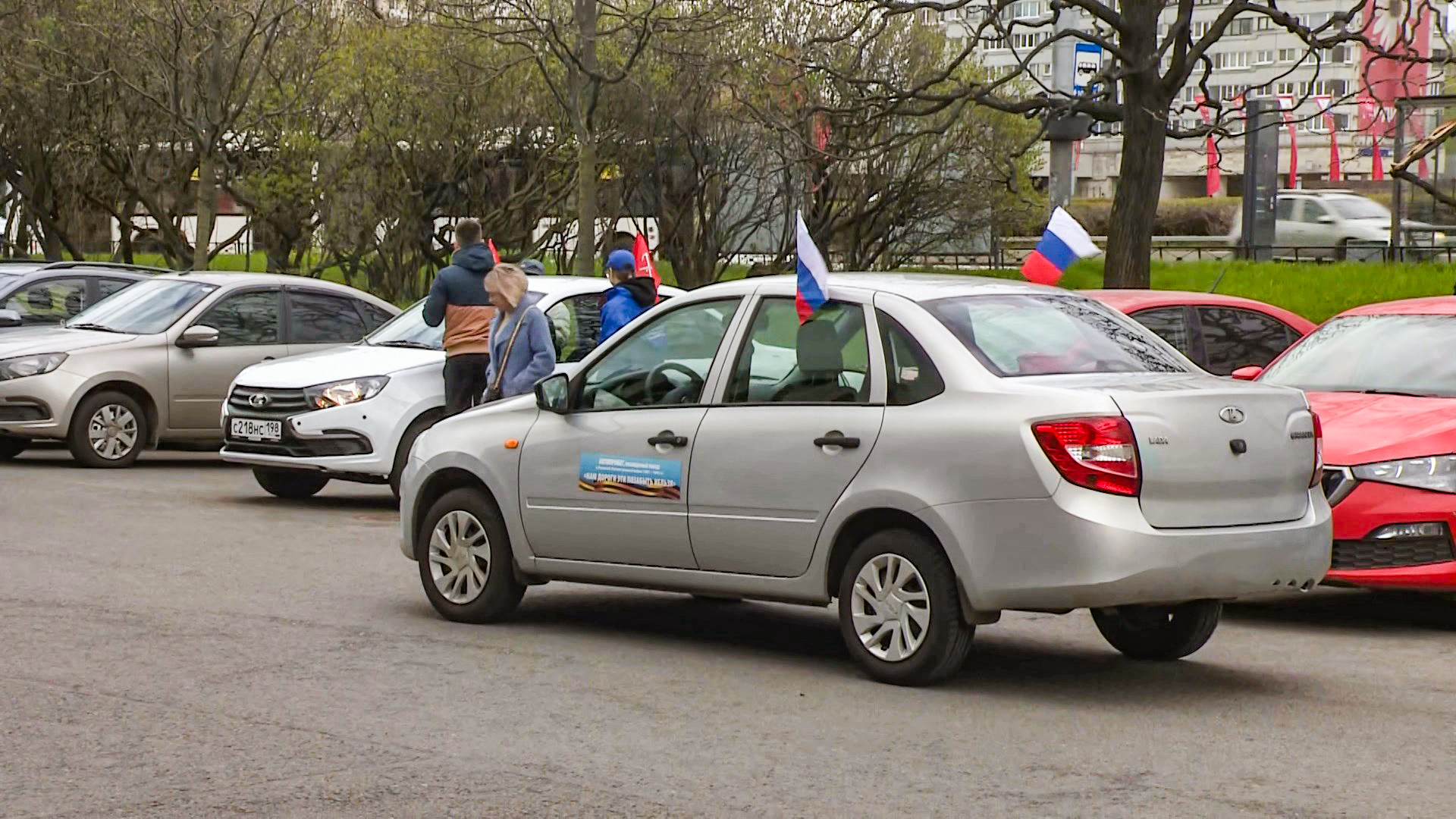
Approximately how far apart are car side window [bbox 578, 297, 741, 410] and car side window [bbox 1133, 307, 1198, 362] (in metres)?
5.20

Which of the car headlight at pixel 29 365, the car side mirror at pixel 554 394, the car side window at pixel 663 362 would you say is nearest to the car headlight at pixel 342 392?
the car headlight at pixel 29 365

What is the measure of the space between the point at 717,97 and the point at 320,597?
90.5 ft

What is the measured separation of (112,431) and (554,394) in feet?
30.1

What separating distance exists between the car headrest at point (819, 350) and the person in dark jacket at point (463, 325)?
601 centimetres

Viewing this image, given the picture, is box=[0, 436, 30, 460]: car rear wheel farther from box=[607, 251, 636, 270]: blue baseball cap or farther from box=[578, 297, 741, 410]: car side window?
box=[578, 297, 741, 410]: car side window

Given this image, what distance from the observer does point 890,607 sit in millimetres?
7637

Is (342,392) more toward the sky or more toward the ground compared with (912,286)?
more toward the ground

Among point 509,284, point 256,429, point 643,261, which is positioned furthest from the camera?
point 256,429

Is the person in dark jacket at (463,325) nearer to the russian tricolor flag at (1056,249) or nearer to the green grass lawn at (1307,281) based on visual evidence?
the russian tricolor flag at (1056,249)

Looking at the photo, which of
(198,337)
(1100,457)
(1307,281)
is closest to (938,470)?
(1100,457)

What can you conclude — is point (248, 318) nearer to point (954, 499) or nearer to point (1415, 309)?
point (1415, 309)

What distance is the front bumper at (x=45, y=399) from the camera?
662 inches

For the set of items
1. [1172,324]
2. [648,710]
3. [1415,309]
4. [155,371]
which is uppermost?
[1415,309]

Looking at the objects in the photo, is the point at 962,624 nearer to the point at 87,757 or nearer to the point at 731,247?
the point at 87,757
